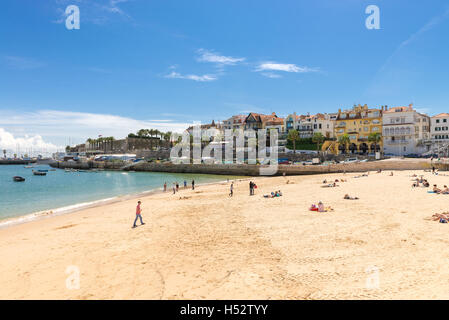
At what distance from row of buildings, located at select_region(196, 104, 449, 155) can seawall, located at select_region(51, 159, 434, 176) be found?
2433cm

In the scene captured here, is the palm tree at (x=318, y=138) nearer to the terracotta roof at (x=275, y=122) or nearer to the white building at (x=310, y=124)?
the white building at (x=310, y=124)

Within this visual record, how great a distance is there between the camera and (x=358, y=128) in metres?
80.2

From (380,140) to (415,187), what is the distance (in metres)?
56.1

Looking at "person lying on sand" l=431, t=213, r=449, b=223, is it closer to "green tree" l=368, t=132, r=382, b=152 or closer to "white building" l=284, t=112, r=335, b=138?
"green tree" l=368, t=132, r=382, b=152

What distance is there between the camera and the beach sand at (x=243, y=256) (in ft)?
25.9

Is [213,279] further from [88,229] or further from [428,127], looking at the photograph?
[428,127]

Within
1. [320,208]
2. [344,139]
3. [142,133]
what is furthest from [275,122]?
[320,208]

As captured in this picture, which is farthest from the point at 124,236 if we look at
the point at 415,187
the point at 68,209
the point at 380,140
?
the point at 380,140

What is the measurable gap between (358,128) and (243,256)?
3174 inches

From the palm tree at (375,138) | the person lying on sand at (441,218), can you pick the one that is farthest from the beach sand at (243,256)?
the palm tree at (375,138)

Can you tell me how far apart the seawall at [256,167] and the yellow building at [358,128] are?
26835 mm

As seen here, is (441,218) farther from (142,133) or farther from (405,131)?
(142,133)

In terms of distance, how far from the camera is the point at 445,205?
56.4 ft

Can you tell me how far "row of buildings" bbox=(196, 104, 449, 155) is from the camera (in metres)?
70.5
